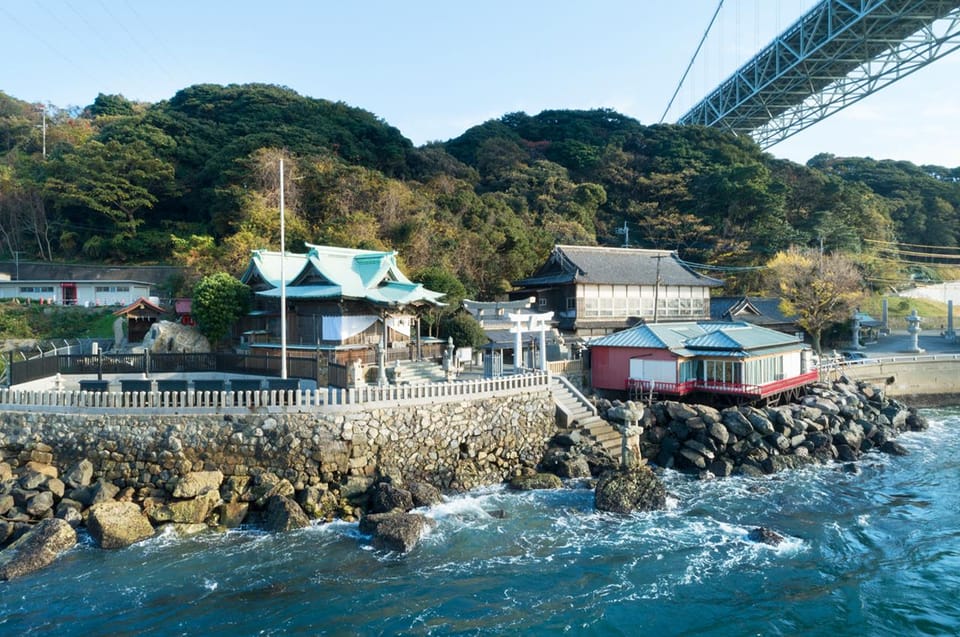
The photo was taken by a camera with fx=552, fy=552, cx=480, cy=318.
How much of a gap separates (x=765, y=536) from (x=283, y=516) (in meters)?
12.9

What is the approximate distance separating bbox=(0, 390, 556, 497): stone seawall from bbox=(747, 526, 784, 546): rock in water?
8230 mm

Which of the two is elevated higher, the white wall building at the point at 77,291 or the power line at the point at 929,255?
the power line at the point at 929,255

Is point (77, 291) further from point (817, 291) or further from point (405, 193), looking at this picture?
point (817, 291)

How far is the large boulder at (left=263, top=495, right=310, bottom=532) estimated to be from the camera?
15.0 metres

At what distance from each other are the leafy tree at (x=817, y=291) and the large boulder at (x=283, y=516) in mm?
32986

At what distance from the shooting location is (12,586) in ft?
40.1

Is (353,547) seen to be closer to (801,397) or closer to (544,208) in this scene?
(801,397)

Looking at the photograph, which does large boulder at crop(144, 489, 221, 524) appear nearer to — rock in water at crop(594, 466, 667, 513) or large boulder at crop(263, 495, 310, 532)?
large boulder at crop(263, 495, 310, 532)

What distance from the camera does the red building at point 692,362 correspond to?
2402 cm

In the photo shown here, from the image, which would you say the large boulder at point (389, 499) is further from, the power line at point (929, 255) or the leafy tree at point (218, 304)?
the power line at point (929, 255)

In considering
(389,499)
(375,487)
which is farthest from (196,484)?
(389,499)

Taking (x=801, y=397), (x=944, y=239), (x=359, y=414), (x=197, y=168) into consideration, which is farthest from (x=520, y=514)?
(x=944, y=239)

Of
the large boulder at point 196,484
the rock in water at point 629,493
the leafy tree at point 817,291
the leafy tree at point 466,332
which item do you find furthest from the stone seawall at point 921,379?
the large boulder at point 196,484

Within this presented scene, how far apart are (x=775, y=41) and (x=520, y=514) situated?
219 feet
